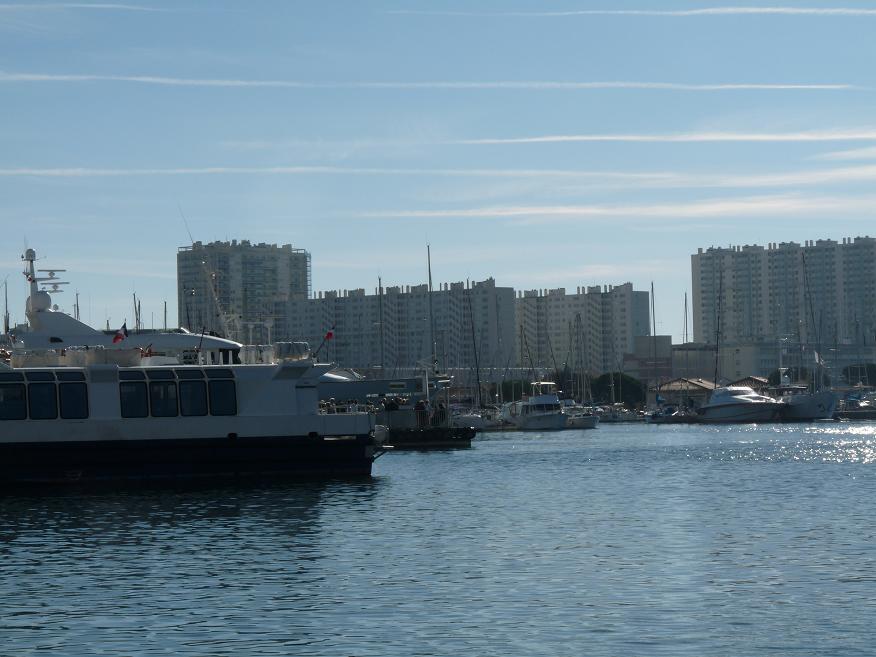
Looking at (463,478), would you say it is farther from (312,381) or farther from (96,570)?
(96,570)

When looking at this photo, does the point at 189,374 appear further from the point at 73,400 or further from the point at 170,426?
the point at 73,400

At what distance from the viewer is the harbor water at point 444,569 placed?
23703 millimetres

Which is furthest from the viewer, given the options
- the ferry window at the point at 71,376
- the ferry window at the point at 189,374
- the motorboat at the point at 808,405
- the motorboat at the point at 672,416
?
the motorboat at the point at 672,416

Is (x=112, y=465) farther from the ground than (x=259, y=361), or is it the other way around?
(x=259, y=361)

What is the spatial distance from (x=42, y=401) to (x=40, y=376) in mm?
1056

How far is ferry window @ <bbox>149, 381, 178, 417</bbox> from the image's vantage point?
54.6 meters

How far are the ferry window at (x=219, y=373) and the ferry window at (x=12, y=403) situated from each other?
23.5ft

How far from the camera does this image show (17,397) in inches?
2095

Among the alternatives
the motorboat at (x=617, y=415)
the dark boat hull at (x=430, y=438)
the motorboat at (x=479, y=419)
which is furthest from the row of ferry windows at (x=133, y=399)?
the motorboat at (x=617, y=415)

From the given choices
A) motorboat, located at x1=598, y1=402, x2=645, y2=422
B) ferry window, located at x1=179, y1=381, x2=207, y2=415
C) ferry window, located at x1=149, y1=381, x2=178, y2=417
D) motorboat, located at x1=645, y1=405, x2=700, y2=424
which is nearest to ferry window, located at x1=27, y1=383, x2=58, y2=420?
ferry window, located at x1=149, y1=381, x2=178, y2=417

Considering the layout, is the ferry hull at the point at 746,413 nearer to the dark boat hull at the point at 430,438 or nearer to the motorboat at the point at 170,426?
the dark boat hull at the point at 430,438

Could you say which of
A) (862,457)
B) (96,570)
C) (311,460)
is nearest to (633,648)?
(96,570)

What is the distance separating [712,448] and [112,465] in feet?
162

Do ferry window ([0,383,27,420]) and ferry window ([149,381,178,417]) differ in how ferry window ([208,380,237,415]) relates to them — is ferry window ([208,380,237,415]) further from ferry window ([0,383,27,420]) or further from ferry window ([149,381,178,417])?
ferry window ([0,383,27,420])
